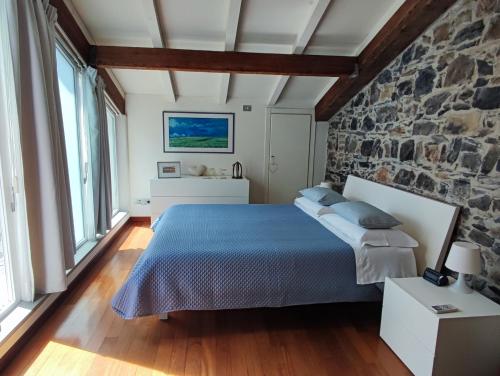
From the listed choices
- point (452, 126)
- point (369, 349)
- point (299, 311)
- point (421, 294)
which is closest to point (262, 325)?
point (299, 311)

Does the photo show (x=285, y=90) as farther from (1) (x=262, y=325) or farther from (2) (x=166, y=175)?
(1) (x=262, y=325)

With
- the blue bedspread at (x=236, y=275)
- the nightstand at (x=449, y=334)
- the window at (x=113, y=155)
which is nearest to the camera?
the nightstand at (x=449, y=334)

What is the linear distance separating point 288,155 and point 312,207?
6.49 ft

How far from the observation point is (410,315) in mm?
1920

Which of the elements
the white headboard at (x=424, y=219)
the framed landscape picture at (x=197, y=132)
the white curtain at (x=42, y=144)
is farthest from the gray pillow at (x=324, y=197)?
the white curtain at (x=42, y=144)

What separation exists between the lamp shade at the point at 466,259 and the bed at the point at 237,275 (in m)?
0.45

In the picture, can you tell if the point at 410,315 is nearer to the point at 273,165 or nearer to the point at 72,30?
the point at 273,165

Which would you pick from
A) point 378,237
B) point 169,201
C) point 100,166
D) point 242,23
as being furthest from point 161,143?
point 378,237

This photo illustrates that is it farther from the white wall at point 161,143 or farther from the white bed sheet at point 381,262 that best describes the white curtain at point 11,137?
the white wall at point 161,143

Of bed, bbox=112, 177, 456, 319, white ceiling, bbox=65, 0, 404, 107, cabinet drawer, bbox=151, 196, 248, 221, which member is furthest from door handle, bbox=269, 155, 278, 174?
bed, bbox=112, 177, 456, 319

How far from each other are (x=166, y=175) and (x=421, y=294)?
3593 mm

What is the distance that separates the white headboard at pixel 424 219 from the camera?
2.33 metres

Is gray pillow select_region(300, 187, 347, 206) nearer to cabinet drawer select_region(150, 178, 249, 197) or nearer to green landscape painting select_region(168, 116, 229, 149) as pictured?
cabinet drawer select_region(150, 178, 249, 197)

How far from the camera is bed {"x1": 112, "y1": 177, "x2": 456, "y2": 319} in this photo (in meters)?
2.09
